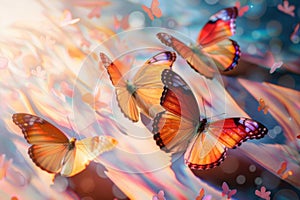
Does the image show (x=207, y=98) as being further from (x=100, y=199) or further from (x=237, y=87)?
(x=100, y=199)

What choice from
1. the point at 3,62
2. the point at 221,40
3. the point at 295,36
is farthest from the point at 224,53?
the point at 3,62

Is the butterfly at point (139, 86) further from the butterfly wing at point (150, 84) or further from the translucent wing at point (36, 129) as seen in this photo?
the translucent wing at point (36, 129)

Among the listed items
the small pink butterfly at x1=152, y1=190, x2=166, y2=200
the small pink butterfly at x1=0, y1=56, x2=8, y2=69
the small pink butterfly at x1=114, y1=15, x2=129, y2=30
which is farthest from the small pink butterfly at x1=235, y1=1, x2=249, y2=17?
the small pink butterfly at x1=0, y1=56, x2=8, y2=69

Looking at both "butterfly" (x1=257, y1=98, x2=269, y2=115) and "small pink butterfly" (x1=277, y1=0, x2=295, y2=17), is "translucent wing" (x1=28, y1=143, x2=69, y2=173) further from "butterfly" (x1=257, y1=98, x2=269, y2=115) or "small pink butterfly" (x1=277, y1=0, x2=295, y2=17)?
"small pink butterfly" (x1=277, y1=0, x2=295, y2=17)

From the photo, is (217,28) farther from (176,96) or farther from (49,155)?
(49,155)

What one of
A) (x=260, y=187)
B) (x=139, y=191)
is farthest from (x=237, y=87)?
(x=139, y=191)

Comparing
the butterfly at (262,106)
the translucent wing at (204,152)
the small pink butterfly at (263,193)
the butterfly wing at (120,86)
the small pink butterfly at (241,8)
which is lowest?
the small pink butterfly at (263,193)

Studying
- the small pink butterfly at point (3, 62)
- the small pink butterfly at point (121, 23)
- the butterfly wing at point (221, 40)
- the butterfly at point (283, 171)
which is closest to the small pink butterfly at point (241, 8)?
the butterfly wing at point (221, 40)
